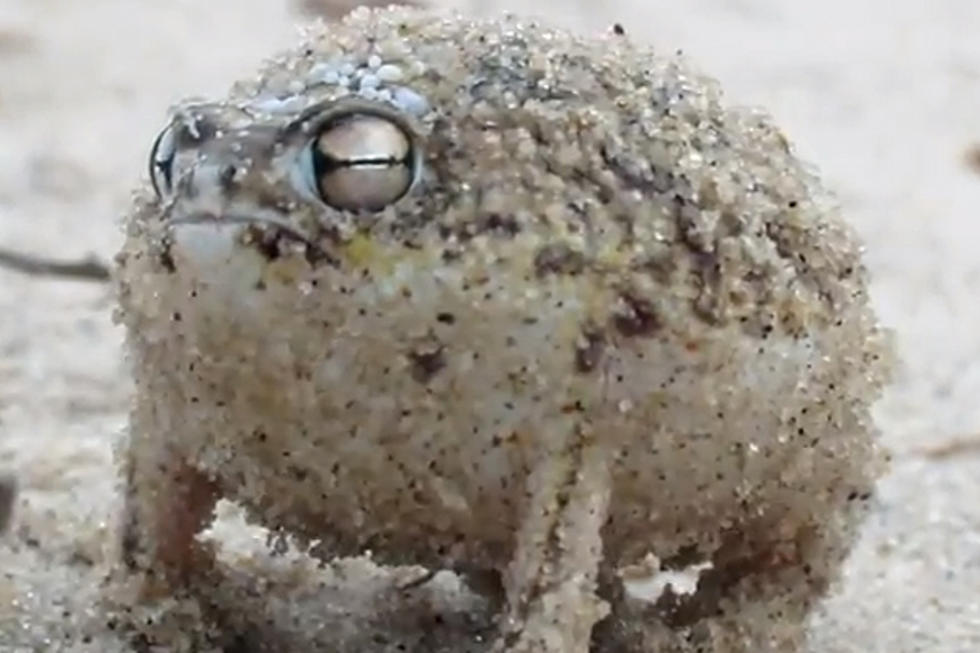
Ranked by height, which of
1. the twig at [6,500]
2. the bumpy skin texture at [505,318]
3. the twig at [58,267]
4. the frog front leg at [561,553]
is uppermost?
the twig at [58,267]

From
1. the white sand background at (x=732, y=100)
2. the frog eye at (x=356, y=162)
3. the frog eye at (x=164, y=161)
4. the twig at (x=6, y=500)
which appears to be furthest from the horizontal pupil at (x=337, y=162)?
the twig at (x=6, y=500)

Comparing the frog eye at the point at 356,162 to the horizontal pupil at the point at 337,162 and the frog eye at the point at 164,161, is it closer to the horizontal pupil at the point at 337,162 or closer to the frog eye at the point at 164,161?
Result: the horizontal pupil at the point at 337,162

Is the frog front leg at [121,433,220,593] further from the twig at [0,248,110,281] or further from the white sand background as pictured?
the twig at [0,248,110,281]

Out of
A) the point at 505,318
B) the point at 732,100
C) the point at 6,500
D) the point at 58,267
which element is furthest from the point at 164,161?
the point at 58,267

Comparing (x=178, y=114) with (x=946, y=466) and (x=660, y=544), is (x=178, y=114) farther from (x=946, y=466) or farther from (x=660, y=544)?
(x=946, y=466)

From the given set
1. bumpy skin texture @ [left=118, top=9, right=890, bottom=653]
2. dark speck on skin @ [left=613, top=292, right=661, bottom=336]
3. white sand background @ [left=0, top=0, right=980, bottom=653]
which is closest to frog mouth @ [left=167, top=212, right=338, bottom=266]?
bumpy skin texture @ [left=118, top=9, right=890, bottom=653]

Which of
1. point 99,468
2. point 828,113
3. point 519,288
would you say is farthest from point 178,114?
point 828,113
